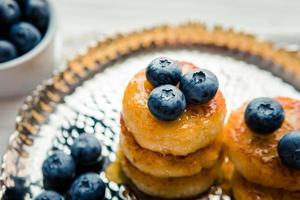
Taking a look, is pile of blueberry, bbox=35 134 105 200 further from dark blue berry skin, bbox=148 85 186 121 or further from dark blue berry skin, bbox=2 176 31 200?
dark blue berry skin, bbox=148 85 186 121

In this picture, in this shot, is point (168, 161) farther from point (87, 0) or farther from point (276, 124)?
point (87, 0)

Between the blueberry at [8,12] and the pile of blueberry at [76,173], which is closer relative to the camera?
the pile of blueberry at [76,173]

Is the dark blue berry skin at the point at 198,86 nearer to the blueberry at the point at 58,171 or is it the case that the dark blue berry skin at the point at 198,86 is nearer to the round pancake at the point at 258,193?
the round pancake at the point at 258,193

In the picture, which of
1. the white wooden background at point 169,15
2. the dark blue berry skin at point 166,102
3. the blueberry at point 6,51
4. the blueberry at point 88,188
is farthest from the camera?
the white wooden background at point 169,15

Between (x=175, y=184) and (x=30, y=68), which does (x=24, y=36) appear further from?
(x=175, y=184)

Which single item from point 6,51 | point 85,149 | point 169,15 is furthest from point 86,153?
point 169,15

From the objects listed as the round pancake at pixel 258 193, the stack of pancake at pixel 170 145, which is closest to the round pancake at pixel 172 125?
the stack of pancake at pixel 170 145

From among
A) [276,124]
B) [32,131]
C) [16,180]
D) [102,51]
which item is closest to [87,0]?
[102,51]
